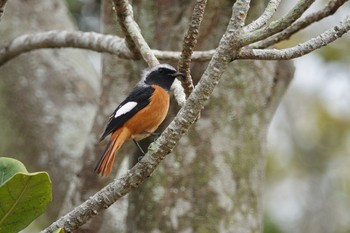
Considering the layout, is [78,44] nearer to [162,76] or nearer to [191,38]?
[162,76]

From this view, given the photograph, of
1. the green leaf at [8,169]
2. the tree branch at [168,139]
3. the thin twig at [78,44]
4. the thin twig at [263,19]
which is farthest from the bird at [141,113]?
the green leaf at [8,169]

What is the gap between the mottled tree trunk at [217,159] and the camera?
4465 millimetres

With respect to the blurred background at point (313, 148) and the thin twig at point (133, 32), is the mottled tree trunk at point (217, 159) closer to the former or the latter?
the thin twig at point (133, 32)

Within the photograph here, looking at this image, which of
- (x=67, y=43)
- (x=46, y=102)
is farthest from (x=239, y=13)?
(x=46, y=102)

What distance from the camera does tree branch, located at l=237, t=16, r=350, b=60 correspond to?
2.98 meters

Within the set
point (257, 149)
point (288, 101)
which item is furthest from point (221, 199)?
point (288, 101)

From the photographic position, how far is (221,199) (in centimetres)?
449

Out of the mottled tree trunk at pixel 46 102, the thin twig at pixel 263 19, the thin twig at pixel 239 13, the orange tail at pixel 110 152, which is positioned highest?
the thin twig at pixel 239 13

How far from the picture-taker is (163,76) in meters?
4.18

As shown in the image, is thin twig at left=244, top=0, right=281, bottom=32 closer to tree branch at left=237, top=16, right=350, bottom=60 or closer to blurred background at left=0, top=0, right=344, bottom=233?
tree branch at left=237, top=16, right=350, bottom=60

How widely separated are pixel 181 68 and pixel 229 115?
148 cm

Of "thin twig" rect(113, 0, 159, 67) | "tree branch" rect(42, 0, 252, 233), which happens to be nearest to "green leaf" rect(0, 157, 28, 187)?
"tree branch" rect(42, 0, 252, 233)

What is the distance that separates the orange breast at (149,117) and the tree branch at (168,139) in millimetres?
1205

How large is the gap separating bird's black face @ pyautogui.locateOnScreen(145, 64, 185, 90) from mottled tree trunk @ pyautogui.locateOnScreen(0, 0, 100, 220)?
149cm
